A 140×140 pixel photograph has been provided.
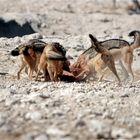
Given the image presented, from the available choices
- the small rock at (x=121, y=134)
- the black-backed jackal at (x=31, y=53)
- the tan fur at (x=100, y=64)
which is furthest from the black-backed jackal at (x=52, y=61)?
the small rock at (x=121, y=134)

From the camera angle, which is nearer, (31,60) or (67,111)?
(67,111)

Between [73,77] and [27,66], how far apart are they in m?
1.04

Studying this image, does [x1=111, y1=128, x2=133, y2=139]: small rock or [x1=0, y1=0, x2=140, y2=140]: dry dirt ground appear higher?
[x1=0, y1=0, x2=140, y2=140]: dry dirt ground

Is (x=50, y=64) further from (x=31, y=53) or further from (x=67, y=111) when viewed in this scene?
(x=67, y=111)

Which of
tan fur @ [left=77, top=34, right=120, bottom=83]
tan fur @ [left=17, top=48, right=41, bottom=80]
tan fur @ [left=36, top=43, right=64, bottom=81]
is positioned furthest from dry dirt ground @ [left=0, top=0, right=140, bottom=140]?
tan fur @ [left=77, top=34, right=120, bottom=83]

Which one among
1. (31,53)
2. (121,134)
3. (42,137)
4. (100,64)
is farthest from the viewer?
(100,64)

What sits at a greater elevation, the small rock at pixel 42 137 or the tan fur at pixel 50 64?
the tan fur at pixel 50 64

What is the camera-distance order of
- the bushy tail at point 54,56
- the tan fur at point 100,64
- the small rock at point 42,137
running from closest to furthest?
the small rock at point 42,137, the bushy tail at point 54,56, the tan fur at point 100,64

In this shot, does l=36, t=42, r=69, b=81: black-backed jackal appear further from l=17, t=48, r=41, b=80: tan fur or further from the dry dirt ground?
the dry dirt ground

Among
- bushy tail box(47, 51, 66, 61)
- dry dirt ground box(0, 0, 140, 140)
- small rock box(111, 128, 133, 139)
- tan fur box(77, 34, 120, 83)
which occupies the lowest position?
small rock box(111, 128, 133, 139)

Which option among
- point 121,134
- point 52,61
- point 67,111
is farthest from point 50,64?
point 121,134

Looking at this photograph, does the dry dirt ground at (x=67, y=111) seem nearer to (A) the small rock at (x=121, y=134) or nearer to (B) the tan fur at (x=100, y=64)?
(A) the small rock at (x=121, y=134)

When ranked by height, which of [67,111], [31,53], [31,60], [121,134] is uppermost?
[31,53]

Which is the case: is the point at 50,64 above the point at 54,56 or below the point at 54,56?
below
